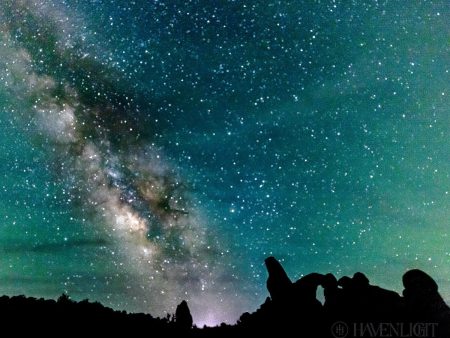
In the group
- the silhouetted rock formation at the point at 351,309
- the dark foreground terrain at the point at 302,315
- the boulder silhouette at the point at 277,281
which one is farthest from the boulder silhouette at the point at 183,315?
the boulder silhouette at the point at 277,281

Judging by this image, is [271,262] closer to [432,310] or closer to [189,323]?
[189,323]

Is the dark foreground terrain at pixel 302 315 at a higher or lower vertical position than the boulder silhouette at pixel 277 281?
lower

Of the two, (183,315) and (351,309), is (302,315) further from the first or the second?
(183,315)

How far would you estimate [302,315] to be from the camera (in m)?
22.8

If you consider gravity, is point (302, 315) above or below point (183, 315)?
above

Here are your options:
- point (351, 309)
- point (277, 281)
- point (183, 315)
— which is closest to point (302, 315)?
point (351, 309)

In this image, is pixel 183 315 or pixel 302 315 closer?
pixel 302 315

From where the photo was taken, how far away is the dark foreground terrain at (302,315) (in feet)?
58.9

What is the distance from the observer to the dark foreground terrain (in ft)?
58.9

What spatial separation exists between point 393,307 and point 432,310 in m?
1.99

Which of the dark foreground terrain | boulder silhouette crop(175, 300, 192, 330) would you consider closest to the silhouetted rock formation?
the dark foreground terrain

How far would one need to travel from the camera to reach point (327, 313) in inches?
877

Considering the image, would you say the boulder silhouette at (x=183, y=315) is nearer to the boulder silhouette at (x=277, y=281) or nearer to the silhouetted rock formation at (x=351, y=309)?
the silhouetted rock formation at (x=351, y=309)

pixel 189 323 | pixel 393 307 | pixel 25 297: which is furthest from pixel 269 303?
pixel 25 297
